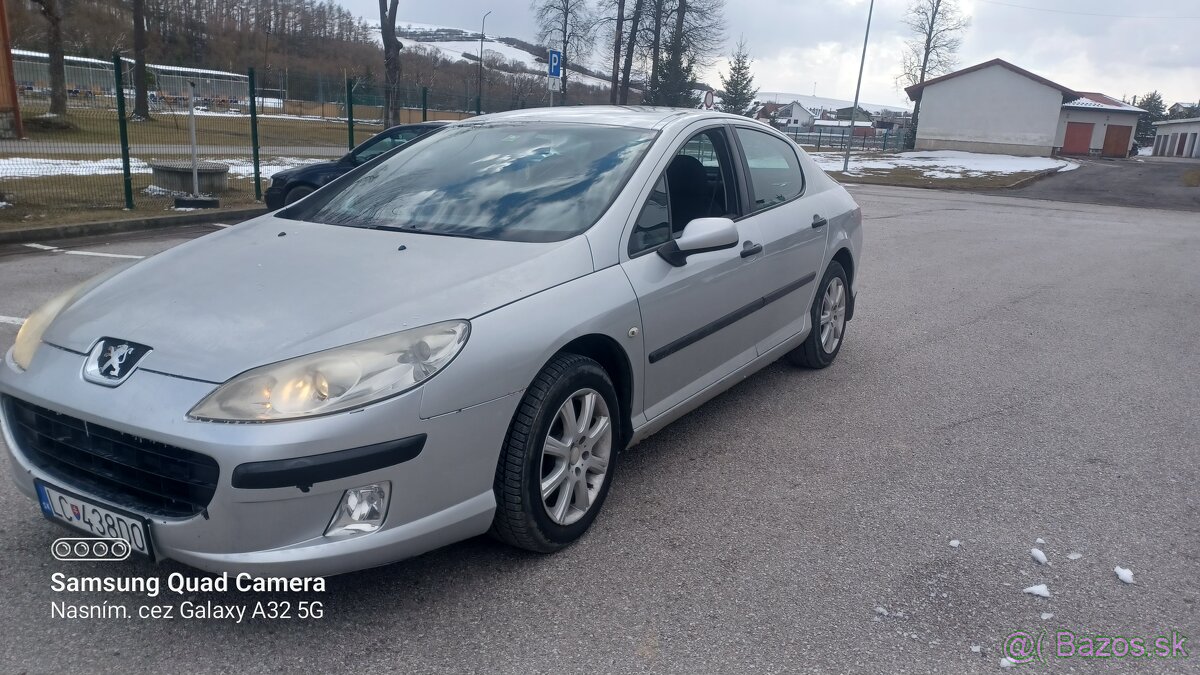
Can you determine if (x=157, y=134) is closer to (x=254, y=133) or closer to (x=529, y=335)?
(x=254, y=133)

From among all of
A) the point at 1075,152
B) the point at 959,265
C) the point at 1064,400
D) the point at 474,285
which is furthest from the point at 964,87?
the point at 474,285

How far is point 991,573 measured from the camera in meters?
3.15

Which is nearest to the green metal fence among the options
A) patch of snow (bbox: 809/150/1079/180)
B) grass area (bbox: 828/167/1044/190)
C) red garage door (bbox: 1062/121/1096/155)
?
grass area (bbox: 828/167/1044/190)

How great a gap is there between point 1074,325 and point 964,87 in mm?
49303

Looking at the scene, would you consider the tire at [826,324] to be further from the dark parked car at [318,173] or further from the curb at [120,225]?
the dark parked car at [318,173]

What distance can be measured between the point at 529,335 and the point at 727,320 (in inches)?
59.5

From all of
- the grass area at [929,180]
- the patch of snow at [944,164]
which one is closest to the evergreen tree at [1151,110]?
the patch of snow at [944,164]

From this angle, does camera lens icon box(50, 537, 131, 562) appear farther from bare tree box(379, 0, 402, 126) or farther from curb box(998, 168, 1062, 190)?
curb box(998, 168, 1062, 190)

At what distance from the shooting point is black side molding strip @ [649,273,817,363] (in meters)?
3.62

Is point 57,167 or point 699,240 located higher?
point 699,240

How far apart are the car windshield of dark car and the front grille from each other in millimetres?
1386

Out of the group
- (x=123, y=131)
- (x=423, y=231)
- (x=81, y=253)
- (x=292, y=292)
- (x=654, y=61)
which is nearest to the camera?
(x=292, y=292)

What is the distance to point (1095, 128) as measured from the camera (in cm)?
5769

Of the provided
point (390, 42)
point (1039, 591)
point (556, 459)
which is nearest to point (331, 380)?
point (556, 459)
